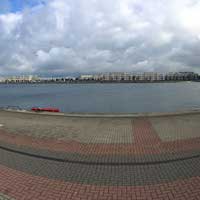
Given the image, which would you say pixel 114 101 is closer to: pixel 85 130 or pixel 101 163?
pixel 85 130

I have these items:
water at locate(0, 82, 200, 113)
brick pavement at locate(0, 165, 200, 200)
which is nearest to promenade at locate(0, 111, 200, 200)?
brick pavement at locate(0, 165, 200, 200)

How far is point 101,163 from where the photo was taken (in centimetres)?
548

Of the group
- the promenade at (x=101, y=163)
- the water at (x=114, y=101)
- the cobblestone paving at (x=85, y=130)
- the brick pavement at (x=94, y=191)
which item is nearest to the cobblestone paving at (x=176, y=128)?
the promenade at (x=101, y=163)

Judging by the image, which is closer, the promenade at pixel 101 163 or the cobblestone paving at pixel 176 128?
the promenade at pixel 101 163

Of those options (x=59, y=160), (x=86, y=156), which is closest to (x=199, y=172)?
(x=86, y=156)

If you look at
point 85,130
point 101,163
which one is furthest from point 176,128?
point 101,163

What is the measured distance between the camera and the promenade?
4.07 metres

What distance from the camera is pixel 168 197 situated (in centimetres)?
380

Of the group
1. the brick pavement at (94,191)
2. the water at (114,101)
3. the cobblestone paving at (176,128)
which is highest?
the cobblestone paving at (176,128)

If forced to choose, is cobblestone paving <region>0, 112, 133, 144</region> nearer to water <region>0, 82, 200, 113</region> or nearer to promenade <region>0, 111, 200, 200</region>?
promenade <region>0, 111, 200, 200</region>

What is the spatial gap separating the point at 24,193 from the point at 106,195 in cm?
171

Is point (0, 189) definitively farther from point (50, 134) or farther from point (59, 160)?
point (50, 134)

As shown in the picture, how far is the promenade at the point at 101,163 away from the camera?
160 inches

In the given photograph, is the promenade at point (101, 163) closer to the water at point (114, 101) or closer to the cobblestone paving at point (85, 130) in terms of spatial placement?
the cobblestone paving at point (85, 130)
